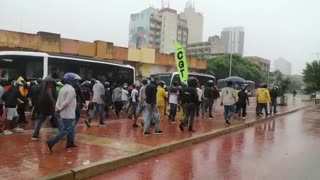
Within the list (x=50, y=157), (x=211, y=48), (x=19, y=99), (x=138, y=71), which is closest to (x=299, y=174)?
(x=50, y=157)

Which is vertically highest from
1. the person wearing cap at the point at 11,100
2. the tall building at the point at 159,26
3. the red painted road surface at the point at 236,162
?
the tall building at the point at 159,26

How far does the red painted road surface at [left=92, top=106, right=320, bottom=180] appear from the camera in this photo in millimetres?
7812

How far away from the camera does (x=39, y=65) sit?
59.5 ft

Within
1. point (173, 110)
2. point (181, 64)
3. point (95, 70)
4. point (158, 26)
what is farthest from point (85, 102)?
point (158, 26)

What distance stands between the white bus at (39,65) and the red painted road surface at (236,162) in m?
8.62

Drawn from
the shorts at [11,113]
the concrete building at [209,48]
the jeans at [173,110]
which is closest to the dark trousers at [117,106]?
the jeans at [173,110]

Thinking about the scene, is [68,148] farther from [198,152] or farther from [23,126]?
[23,126]

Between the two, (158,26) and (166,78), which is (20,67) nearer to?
(166,78)

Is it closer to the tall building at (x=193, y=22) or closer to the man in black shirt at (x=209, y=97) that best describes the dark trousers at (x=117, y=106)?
the man in black shirt at (x=209, y=97)

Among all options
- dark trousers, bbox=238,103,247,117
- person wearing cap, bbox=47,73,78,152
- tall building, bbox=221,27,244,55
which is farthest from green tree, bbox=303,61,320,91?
tall building, bbox=221,27,244,55

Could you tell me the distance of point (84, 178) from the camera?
734 centimetres

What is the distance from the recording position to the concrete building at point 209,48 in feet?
386

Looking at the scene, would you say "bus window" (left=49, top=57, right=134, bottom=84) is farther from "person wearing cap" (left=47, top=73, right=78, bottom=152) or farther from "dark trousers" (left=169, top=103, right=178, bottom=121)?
"person wearing cap" (left=47, top=73, right=78, bottom=152)

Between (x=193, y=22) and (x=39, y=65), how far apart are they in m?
119
